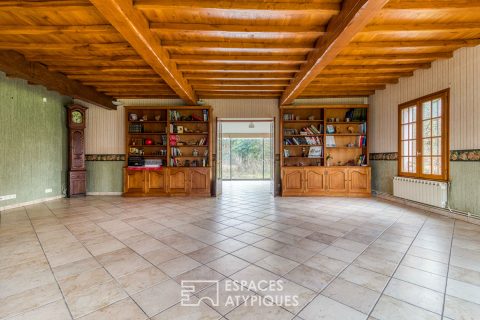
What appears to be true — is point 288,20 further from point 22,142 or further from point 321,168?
point 22,142

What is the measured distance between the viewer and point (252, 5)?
271 cm

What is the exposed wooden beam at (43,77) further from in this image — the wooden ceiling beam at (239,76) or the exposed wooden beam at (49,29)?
the wooden ceiling beam at (239,76)

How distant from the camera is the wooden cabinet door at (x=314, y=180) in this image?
6207mm

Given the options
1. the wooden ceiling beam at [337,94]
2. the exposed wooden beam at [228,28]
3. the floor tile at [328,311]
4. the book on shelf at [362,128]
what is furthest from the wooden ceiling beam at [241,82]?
the floor tile at [328,311]

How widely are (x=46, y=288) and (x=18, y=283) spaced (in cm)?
31

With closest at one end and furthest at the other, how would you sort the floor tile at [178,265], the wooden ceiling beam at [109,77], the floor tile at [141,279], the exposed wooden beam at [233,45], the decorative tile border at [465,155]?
the floor tile at [141,279]
the floor tile at [178,265]
the exposed wooden beam at [233,45]
the decorative tile border at [465,155]
the wooden ceiling beam at [109,77]

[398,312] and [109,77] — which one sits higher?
[109,77]

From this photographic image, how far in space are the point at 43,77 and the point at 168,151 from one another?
3037mm

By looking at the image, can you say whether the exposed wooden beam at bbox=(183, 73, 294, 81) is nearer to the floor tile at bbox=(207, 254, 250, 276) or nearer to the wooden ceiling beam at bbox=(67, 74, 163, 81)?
the wooden ceiling beam at bbox=(67, 74, 163, 81)

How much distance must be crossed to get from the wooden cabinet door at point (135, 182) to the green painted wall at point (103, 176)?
0.63 metres

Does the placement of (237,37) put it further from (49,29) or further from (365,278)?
(365,278)

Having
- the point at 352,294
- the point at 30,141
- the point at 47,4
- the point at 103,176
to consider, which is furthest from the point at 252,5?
the point at 103,176

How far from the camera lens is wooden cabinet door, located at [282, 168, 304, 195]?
246 inches

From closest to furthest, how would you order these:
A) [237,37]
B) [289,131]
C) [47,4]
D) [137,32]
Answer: [47,4], [137,32], [237,37], [289,131]
